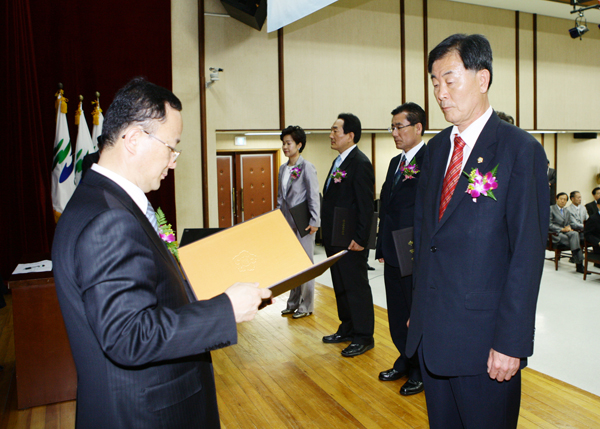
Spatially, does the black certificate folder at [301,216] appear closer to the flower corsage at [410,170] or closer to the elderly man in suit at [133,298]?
the flower corsage at [410,170]

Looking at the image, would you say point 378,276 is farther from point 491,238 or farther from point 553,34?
point 553,34

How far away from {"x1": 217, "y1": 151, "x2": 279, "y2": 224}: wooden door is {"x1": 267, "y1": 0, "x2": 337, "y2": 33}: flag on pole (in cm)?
561

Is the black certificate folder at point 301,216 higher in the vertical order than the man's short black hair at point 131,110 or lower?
lower

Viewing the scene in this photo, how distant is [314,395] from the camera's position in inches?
109

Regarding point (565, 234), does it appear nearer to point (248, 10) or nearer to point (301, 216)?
point (301, 216)

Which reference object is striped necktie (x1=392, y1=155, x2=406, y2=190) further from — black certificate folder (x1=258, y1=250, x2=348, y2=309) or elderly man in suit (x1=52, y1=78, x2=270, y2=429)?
elderly man in suit (x1=52, y1=78, x2=270, y2=429)

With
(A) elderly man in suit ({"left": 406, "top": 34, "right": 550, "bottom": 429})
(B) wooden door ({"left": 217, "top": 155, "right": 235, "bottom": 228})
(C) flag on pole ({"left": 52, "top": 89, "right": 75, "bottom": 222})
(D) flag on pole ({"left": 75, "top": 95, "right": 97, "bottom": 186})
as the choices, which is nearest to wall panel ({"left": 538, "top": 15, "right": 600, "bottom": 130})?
(B) wooden door ({"left": 217, "top": 155, "right": 235, "bottom": 228})

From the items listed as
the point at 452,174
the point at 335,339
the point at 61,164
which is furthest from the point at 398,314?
the point at 61,164

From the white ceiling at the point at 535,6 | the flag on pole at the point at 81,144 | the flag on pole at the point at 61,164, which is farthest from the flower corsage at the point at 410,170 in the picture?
the white ceiling at the point at 535,6

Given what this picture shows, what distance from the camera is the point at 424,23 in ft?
24.6

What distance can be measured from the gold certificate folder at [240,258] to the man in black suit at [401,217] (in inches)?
54.0

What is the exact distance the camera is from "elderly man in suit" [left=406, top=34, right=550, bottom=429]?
1.34 m

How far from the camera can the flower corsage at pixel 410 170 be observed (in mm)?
2713

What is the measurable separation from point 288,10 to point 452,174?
136cm
